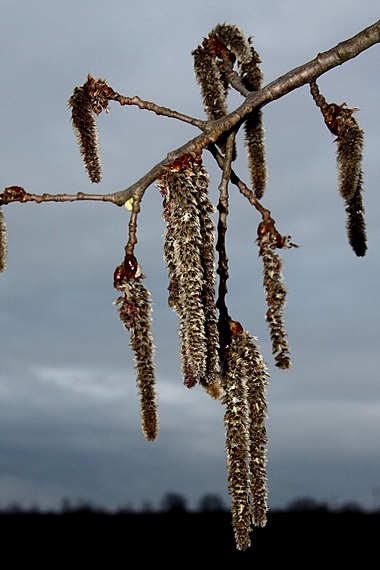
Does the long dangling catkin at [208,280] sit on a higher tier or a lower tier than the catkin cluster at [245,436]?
higher

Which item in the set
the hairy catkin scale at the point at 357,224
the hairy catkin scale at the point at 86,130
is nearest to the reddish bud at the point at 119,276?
the hairy catkin scale at the point at 86,130

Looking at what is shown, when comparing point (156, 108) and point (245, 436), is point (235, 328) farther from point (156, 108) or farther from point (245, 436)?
point (156, 108)

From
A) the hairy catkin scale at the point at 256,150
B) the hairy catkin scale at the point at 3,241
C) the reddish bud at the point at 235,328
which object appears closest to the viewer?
the reddish bud at the point at 235,328

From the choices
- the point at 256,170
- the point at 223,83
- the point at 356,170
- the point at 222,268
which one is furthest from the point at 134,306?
the point at 223,83

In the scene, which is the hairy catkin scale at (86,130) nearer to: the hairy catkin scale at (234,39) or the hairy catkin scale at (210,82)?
the hairy catkin scale at (210,82)

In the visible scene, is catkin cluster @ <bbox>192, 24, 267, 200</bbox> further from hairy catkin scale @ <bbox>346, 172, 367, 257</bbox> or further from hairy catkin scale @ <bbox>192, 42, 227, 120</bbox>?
hairy catkin scale @ <bbox>346, 172, 367, 257</bbox>

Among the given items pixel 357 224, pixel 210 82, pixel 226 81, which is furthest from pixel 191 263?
pixel 226 81
